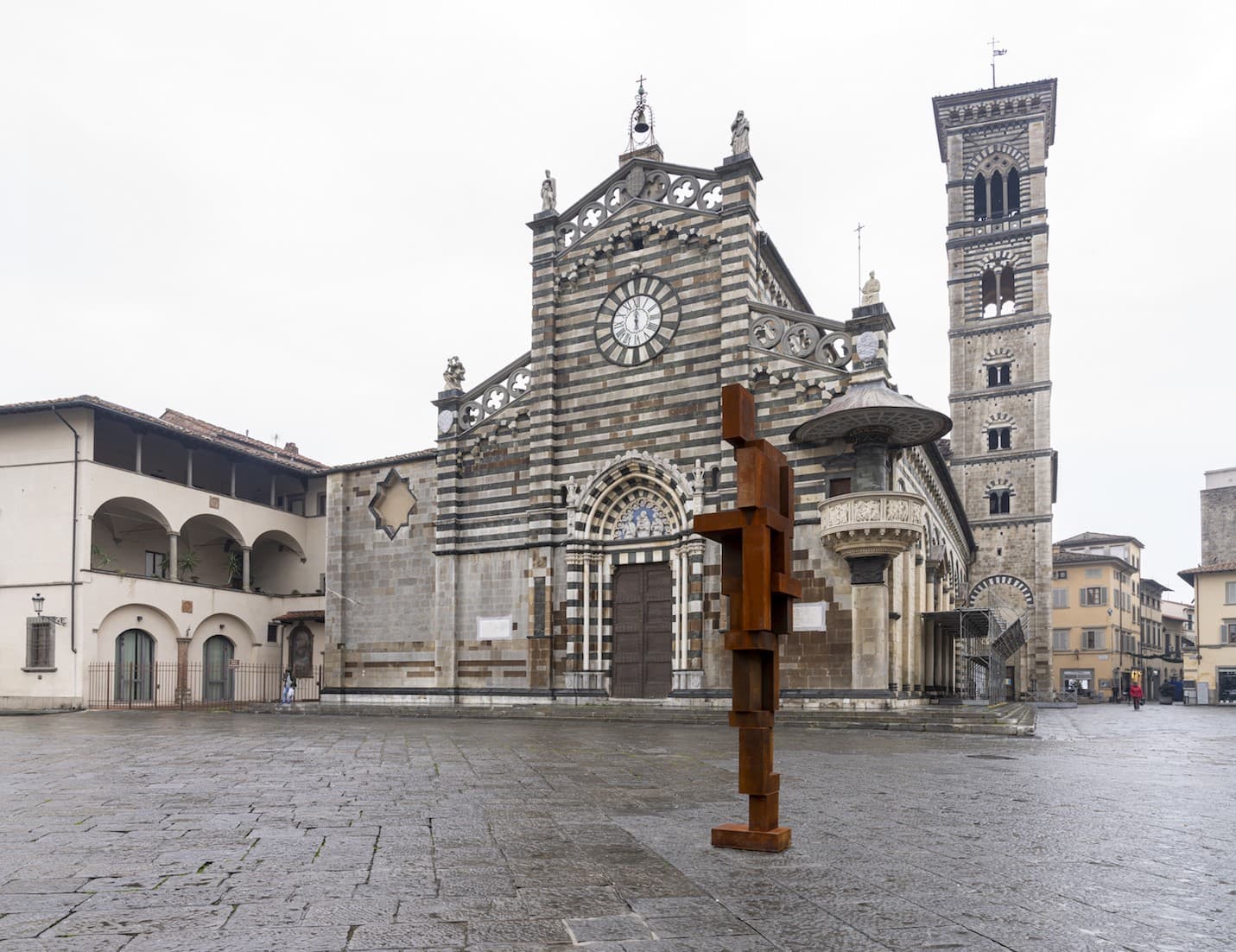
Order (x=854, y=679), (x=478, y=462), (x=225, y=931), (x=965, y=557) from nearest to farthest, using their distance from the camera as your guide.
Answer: (x=225, y=931), (x=854, y=679), (x=478, y=462), (x=965, y=557)

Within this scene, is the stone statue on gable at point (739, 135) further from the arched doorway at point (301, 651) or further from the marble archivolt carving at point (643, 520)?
the arched doorway at point (301, 651)

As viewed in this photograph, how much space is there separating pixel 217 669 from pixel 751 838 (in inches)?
1177

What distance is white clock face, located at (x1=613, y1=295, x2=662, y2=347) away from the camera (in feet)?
85.6

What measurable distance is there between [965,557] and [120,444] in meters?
34.4

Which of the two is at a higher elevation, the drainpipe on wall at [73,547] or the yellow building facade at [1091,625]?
the drainpipe on wall at [73,547]

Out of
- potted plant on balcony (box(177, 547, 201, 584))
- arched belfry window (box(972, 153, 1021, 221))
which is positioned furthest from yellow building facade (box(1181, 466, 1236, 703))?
potted plant on balcony (box(177, 547, 201, 584))

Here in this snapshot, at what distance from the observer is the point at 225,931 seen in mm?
4367

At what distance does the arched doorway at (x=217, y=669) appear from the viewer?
3195 centimetres

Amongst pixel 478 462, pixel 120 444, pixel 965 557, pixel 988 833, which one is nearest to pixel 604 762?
pixel 988 833

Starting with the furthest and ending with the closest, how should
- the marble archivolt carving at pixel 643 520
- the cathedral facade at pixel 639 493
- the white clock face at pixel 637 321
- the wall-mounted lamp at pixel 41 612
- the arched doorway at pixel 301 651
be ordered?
1. the arched doorway at pixel 301 651
2. the wall-mounted lamp at pixel 41 612
3. the white clock face at pixel 637 321
4. the marble archivolt carving at pixel 643 520
5. the cathedral facade at pixel 639 493

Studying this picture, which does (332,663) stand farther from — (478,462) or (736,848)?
(736,848)

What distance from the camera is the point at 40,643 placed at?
27.6 metres

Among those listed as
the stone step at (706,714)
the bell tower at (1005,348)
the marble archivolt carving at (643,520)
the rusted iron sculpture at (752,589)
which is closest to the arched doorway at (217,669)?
the stone step at (706,714)

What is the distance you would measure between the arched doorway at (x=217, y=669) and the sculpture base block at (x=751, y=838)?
29166 millimetres
